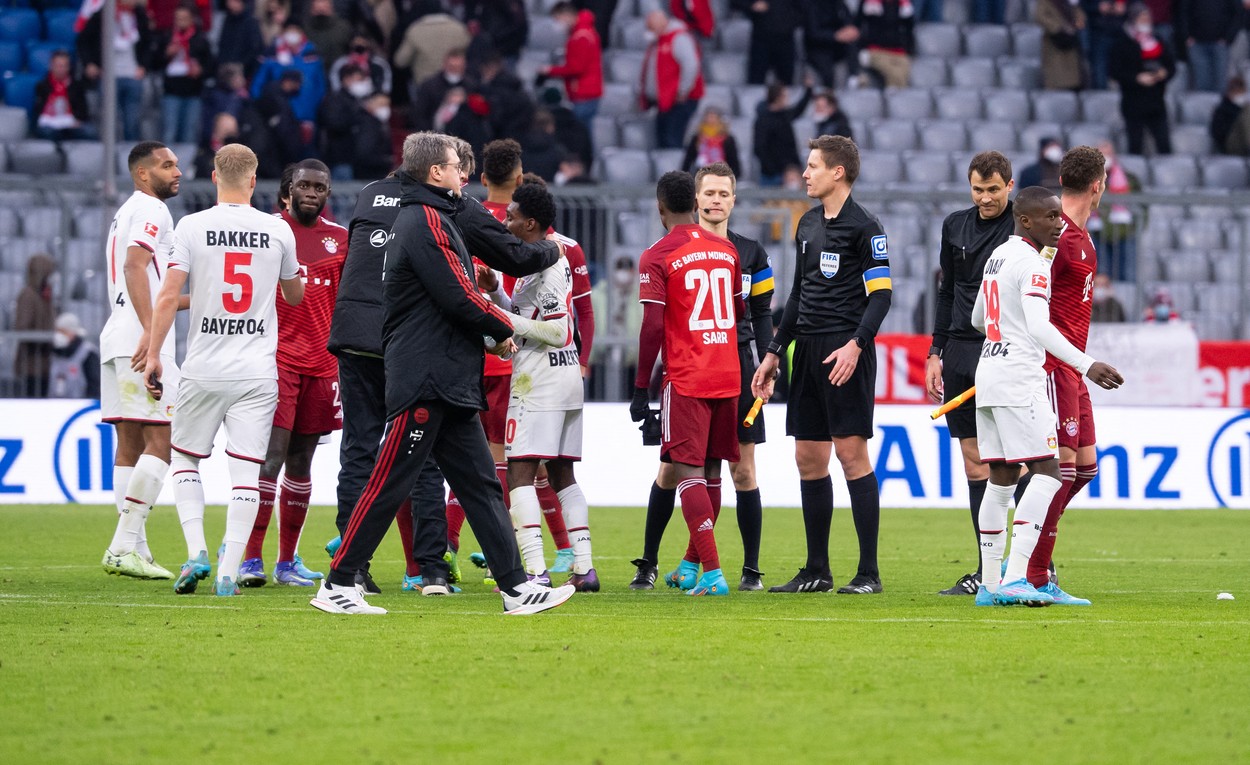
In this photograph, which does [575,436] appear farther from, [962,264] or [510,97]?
[510,97]

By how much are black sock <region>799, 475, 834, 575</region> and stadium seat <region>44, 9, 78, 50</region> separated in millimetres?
17216

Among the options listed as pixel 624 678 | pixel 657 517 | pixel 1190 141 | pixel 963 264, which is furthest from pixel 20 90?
pixel 624 678

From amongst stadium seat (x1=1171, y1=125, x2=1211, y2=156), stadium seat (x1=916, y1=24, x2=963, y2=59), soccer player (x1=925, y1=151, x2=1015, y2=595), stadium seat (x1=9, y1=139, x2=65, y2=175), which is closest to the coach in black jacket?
soccer player (x1=925, y1=151, x2=1015, y2=595)

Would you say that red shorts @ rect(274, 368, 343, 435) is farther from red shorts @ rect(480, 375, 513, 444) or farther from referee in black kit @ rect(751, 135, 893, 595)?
referee in black kit @ rect(751, 135, 893, 595)

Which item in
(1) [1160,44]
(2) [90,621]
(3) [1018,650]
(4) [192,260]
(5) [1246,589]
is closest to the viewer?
(3) [1018,650]

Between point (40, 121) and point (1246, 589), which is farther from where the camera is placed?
point (40, 121)

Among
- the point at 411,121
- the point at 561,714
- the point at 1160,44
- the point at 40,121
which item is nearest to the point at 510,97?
the point at 411,121

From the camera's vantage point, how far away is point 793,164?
20.8 metres

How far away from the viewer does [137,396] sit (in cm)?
1017

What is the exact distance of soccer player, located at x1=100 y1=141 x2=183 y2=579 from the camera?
32.3 ft

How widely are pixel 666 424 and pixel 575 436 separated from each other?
1.92 ft

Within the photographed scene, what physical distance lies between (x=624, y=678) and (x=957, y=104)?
1973cm

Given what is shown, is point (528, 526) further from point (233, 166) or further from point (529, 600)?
point (233, 166)

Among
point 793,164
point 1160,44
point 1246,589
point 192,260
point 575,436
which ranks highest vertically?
point 1160,44
